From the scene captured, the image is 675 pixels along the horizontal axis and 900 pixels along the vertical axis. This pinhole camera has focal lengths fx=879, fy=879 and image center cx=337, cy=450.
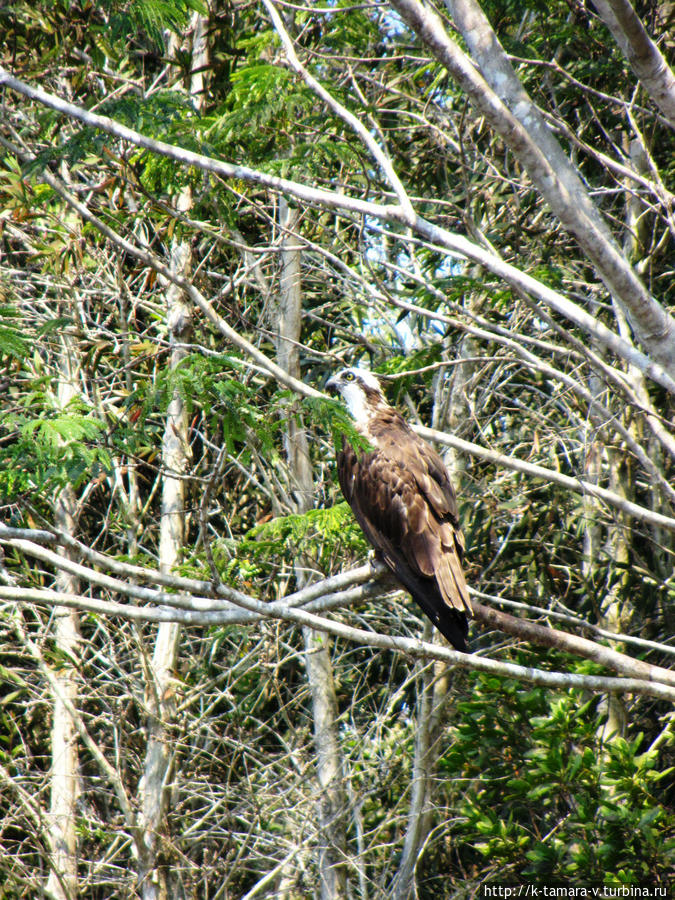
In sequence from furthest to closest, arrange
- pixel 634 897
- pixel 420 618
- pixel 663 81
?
pixel 420 618
pixel 634 897
pixel 663 81

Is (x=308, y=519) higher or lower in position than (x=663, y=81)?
lower

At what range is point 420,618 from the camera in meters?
6.30

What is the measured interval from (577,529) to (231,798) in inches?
119

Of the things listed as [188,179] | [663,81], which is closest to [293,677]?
[188,179]

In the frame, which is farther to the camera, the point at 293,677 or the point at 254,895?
the point at 293,677

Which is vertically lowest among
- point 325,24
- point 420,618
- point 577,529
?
point 420,618

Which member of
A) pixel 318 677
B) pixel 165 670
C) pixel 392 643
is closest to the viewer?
pixel 392 643

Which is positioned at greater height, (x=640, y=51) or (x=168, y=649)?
(x=640, y=51)

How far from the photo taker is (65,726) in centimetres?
686

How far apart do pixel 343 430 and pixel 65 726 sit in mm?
4721

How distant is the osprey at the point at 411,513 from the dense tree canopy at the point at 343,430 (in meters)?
0.23

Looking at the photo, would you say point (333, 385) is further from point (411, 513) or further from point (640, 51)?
point (640, 51)

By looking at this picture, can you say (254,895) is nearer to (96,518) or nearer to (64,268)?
(96,518)

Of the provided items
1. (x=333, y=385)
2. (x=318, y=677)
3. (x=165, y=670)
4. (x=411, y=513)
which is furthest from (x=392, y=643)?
(x=165, y=670)
